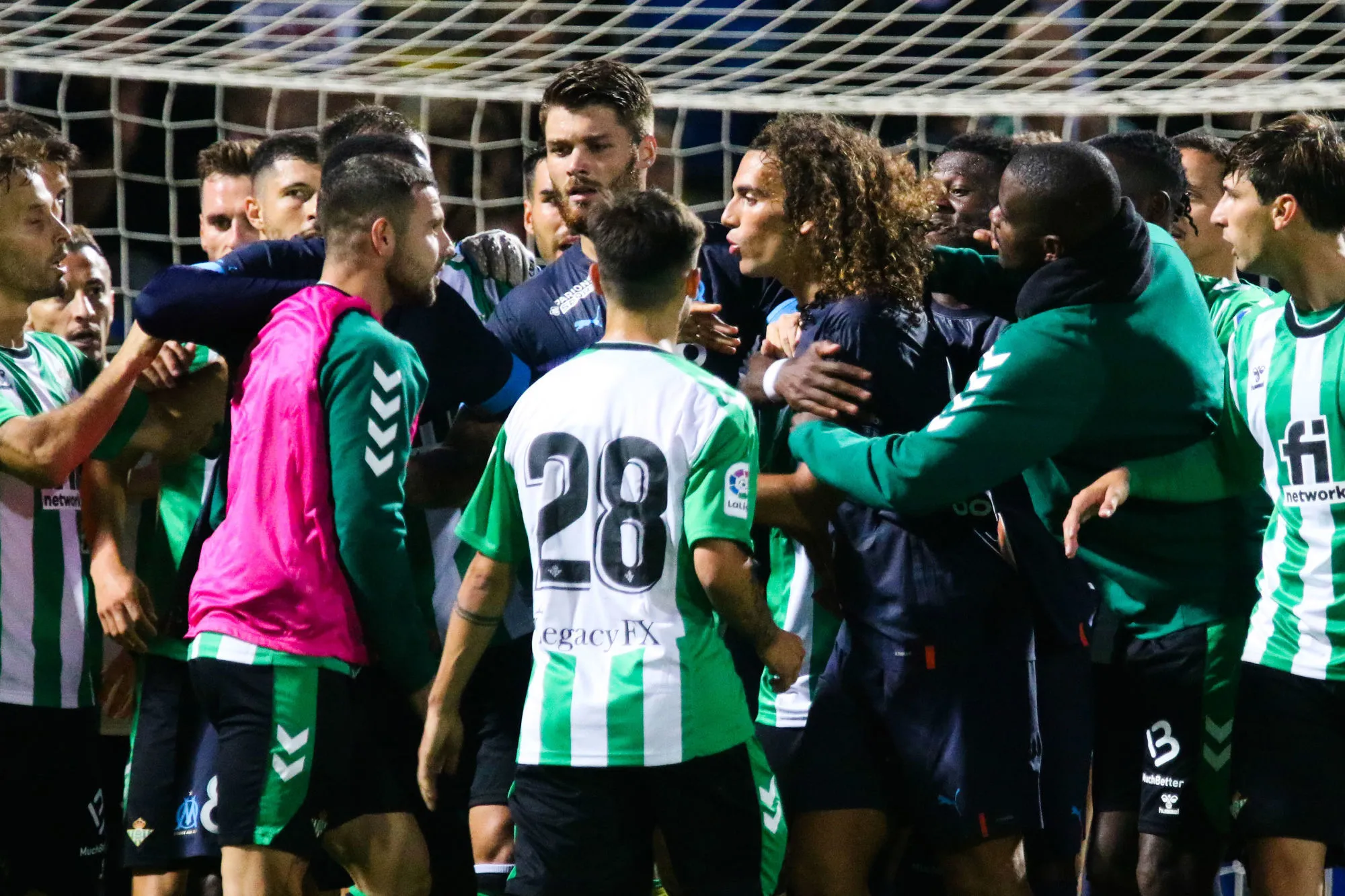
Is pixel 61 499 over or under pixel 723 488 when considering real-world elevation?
under

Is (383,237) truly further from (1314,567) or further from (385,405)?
(1314,567)

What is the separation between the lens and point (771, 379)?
3568mm

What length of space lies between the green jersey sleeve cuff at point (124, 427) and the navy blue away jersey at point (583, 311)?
955mm

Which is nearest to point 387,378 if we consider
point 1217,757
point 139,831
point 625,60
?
point 139,831

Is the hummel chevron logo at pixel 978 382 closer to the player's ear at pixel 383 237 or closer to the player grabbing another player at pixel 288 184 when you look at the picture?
the player's ear at pixel 383 237

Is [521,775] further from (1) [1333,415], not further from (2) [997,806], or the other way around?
(1) [1333,415]

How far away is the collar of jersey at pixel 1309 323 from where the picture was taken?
376cm

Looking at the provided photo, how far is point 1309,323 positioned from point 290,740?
2.42 m

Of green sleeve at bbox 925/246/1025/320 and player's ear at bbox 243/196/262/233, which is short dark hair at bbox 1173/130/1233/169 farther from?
player's ear at bbox 243/196/262/233

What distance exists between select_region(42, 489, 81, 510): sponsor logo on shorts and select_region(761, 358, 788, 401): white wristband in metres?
1.76

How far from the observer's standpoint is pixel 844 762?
3617mm

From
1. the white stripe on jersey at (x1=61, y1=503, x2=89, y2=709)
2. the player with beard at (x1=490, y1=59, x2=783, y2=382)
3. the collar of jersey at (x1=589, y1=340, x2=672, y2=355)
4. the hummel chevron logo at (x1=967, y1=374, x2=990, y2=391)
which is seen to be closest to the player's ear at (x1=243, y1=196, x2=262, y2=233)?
the player with beard at (x1=490, y1=59, x2=783, y2=382)

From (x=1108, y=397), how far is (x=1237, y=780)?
95 centimetres

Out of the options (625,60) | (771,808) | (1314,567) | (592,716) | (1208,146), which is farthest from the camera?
(625,60)
